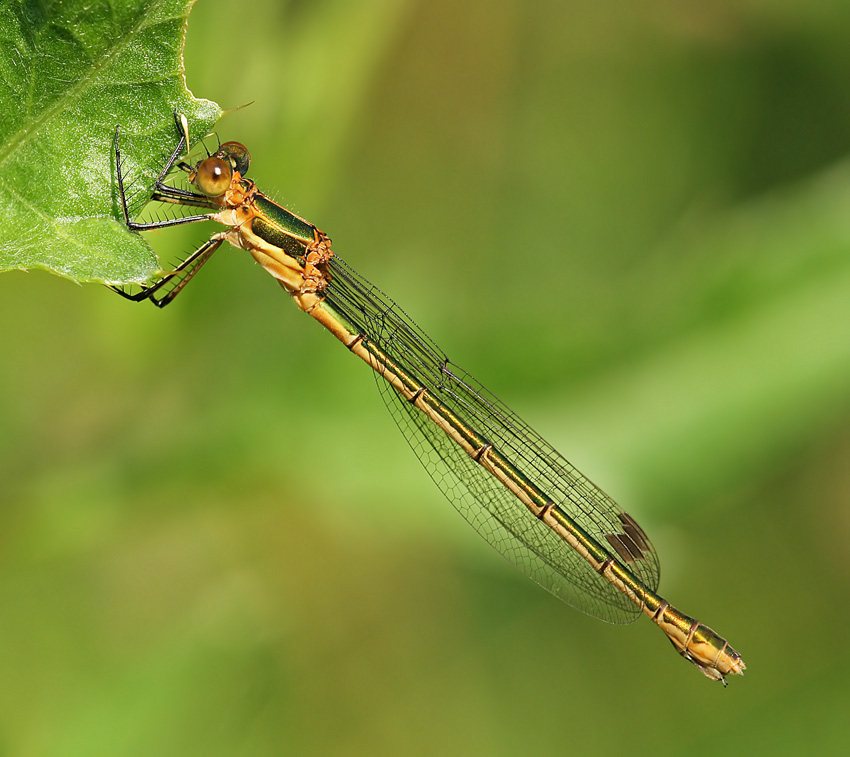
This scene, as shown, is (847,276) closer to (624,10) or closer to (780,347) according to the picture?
(780,347)

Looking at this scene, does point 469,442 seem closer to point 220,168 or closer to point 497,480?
point 497,480

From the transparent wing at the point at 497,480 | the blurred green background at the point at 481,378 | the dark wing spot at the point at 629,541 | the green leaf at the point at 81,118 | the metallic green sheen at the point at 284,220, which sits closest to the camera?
the green leaf at the point at 81,118

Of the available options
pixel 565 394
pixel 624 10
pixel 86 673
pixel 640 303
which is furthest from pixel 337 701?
pixel 624 10

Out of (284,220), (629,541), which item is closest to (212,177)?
(284,220)

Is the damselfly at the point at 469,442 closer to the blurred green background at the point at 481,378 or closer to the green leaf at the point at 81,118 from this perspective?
the blurred green background at the point at 481,378

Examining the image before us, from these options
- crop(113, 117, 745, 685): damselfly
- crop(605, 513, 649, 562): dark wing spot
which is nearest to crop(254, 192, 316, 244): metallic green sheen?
crop(113, 117, 745, 685): damselfly

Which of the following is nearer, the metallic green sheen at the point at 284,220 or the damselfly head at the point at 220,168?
the damselfly head at the point at 220,168

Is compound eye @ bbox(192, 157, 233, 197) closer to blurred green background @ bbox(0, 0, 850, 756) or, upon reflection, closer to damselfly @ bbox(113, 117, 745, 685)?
damselfly @ bbox(113, 117, 745, 685)

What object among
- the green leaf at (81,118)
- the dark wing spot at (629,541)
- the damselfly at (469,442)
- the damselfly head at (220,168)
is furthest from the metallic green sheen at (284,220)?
the dark wing spot at (629,541)
